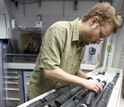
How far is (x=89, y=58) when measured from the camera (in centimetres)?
173

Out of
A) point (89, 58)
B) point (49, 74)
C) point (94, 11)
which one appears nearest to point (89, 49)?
point (89, 58)

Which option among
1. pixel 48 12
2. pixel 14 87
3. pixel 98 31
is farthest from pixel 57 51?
pixel 48 12

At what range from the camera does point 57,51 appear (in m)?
0.54

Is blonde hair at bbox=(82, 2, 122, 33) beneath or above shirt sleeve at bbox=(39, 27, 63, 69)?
above

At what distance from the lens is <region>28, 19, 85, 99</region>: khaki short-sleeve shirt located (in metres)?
0.51

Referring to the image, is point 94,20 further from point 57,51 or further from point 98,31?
point 57,51

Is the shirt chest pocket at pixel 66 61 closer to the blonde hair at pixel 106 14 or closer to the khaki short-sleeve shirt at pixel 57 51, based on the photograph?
the khaki short-sleeve shirt at pixel 57 51

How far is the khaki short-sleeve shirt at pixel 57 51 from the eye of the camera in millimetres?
512

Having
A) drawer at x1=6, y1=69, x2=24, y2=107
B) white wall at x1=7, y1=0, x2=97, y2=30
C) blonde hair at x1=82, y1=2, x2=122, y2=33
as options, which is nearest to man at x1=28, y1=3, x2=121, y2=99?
blonde hair at x1=82, y1=2, x2=122, y2=33

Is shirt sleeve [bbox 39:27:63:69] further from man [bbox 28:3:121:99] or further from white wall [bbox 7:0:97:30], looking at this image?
white wall [bbox 7:0:97:30]

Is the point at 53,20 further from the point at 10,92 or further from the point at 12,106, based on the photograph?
the point at 12,106

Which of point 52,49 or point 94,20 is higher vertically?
point 94,20

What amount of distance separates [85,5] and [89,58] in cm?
113

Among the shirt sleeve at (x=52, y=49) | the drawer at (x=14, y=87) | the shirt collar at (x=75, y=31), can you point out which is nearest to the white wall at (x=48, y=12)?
the drawer at (x=14, y=87)
